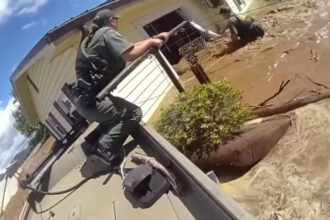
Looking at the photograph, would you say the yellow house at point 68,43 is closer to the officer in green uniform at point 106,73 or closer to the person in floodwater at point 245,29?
the person in floodwater at point 245,29

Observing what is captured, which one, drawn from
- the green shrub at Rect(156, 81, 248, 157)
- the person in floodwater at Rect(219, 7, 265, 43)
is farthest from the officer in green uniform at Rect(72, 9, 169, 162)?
the person in floodwater at Rect(219, 7, 265, 43)

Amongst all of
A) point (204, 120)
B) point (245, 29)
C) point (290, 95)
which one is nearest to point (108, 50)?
point (204, 120)

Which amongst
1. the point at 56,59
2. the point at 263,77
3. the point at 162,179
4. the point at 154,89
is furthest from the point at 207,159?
the point at 56,59

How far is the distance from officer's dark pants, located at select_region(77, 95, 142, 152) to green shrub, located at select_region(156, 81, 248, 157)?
1.47 metres

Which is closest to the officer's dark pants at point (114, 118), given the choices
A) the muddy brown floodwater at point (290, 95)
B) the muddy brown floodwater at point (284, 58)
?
the muddy brown floodwater at point (290, 95)

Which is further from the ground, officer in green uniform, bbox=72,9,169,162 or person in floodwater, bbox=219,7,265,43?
officer in green uniform, bbox=72,9,169,162

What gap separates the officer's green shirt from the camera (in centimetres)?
461

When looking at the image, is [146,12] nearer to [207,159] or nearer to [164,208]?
[207,159]

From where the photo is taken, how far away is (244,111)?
22.1 ft

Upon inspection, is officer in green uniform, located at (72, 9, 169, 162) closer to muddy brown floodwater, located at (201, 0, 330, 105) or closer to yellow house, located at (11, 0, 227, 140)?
muddy brown floodwater, located at (201, 0, 330, 105)

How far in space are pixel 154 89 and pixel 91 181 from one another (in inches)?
233

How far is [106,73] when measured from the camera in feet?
16.3

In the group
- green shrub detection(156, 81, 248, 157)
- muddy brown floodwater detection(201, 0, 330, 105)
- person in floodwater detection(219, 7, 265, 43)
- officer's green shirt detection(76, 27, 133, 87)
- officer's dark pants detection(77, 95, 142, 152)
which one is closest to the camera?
officer's green shirt detection(76, 27, 133, 87)

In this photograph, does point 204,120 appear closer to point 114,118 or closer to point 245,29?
point 114,118
